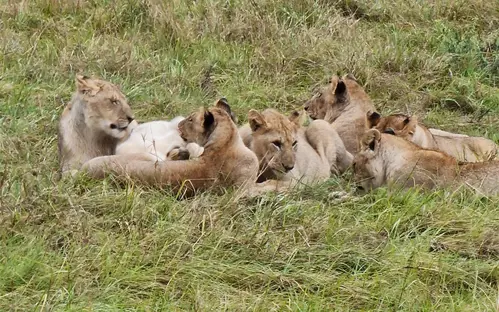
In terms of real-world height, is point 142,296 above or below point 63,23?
above

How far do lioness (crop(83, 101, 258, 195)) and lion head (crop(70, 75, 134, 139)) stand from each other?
395 millimetres

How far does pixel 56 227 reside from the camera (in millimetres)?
5152

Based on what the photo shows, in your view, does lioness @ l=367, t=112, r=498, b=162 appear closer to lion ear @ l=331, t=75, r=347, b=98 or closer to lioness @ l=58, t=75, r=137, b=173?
lion ear @ l=331, t=75, r=347, b=98

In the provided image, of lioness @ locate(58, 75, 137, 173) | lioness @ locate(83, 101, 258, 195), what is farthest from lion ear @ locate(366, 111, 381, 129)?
lioness @ locate(58, 75, 137, 173)

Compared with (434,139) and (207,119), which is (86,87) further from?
(434,139)

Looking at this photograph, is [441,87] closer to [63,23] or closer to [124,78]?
[124,78]

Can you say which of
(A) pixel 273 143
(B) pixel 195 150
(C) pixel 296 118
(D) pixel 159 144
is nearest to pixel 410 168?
(A) pixel 273 143

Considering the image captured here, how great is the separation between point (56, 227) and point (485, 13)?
272 inches

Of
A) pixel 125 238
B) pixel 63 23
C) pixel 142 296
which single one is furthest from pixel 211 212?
pixel 63 23

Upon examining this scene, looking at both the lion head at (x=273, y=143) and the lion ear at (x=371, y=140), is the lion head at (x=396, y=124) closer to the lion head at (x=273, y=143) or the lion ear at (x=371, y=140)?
the lion ear at (x=371, y=140)

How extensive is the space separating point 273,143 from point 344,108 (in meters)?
1.26


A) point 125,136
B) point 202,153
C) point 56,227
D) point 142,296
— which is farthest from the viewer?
point 125,136

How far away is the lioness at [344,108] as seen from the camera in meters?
7.54

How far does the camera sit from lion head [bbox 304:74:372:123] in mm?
7766
